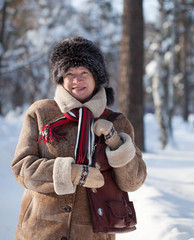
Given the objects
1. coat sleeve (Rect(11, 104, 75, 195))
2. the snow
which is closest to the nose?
coat sleeve (Rect(11, 104, 75, 195))

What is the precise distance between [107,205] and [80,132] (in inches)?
19.0

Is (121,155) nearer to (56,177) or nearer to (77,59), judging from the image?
(56,177)

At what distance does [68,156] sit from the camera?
2047 millimetres

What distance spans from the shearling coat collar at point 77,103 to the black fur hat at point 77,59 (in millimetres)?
150

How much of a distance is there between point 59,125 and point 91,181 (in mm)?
445

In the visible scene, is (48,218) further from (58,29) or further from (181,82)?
(181,82)

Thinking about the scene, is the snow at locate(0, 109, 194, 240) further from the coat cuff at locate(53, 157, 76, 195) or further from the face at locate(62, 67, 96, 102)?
the face at locate(62, 67, 96, 102)

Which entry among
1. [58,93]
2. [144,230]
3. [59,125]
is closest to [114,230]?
[59,125]

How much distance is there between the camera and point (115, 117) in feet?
7.18

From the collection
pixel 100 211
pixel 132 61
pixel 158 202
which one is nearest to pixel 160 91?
pixel 132 61

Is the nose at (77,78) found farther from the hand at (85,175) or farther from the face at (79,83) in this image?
the hand at (85,175)

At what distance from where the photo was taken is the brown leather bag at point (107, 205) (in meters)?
1.91

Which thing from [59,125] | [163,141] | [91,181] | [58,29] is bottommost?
[163,141]

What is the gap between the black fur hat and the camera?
219 cm
